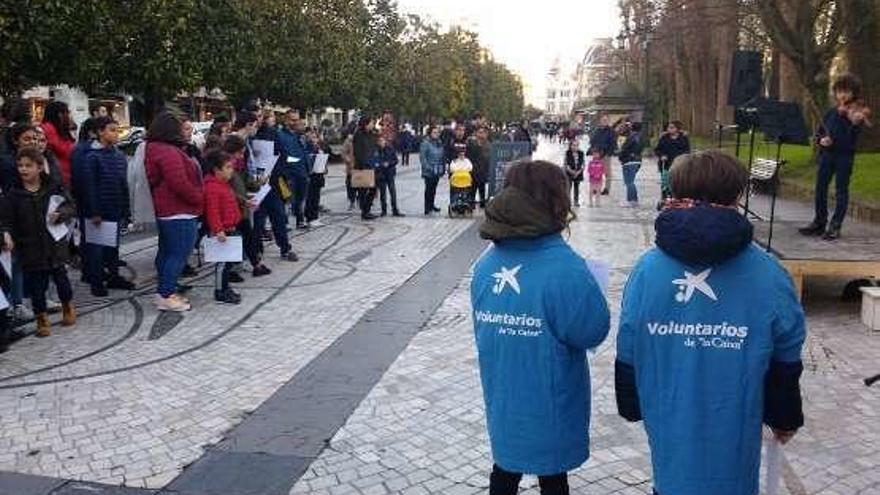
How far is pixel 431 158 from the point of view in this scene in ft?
50.7

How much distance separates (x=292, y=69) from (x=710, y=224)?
21.9m

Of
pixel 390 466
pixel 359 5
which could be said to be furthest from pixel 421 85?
pixel 390 466

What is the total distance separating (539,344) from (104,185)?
6.57 metres

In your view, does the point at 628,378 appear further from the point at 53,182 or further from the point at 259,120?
the point at 259,120

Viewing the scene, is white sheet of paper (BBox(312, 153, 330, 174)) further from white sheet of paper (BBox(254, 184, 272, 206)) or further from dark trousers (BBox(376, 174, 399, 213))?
white sheet of paper (BBox(254, 184, 272, 206))

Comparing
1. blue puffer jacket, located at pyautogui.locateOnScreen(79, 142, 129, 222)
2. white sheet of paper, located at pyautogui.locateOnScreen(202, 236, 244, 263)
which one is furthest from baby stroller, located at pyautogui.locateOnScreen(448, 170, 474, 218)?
blue puffer jacket, located at pyautogui.locateOnScreen(79, 142, 129, 222)

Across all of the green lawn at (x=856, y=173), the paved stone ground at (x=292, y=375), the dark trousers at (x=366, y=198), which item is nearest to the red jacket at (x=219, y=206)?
the paved stone ground at (x=292, y=375)

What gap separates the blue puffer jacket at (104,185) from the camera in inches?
327

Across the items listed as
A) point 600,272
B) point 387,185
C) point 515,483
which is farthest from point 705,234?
point 387,185

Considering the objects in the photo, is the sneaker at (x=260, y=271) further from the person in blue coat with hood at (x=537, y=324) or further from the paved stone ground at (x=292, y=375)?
the person in blue coat with hood at (x=537, y=324)

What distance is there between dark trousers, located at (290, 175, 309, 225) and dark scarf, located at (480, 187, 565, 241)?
33.9 feet

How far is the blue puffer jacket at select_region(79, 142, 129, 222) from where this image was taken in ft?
27.3

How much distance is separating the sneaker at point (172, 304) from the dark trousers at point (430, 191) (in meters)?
8.35

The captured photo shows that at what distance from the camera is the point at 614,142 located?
1995 cm
